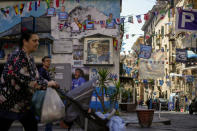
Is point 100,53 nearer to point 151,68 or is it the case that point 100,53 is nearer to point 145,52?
point 145,52

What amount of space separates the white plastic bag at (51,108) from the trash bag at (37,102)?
1.7 inches

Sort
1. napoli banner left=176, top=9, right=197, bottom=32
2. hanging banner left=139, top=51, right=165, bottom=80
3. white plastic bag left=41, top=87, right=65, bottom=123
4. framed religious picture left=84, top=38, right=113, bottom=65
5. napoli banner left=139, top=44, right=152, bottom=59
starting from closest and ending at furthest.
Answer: white plastic bag left=41, top=87, right=65, bottom=123 → napoli banner left=176, top=9, right=197, bottom=32 → hanging banner left=139, top=51, right=165, bottom=80 → framed religious picture left=84, top=38, right=113, bottom=65 → napoli banner left=139, top=44, right=152, bottom=59

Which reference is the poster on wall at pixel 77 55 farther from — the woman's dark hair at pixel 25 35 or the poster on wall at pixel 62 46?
the woman's dark hair at pixel 25 35

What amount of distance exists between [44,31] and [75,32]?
216 cm

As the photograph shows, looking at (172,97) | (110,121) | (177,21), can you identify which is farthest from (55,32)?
(172,97)

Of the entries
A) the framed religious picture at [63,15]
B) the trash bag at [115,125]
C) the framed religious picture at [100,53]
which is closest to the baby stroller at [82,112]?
the trash bag at [115,125]

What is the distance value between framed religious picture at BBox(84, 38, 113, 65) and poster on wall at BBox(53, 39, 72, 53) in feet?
4.44

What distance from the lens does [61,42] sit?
77.6 feet

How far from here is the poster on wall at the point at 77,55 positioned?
23.2 metres

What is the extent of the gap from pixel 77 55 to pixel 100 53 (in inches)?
65.1

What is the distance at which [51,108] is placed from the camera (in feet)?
13.0

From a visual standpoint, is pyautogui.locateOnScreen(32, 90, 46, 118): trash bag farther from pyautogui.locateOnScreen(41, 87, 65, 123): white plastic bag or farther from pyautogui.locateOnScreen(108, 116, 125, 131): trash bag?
pyautogui.locateOnScreen(108, 116, 125, 131): trash bag

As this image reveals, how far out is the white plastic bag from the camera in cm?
391

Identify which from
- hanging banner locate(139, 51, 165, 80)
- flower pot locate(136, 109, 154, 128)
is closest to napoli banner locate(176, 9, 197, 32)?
flower pot locate(136, 109, 154, 128)
